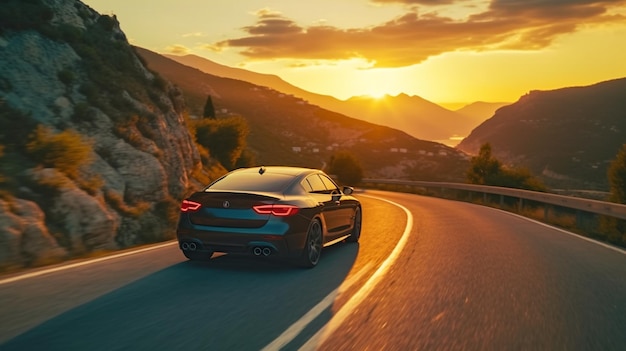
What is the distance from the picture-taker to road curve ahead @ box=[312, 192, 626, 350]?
5.30 metres

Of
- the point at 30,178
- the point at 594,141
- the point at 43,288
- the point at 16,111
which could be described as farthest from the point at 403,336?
the point at 594,141

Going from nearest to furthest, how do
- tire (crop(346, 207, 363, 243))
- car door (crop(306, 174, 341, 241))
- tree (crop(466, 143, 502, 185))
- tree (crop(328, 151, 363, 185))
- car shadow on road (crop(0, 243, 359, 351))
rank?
car shadow on road (crop(0, 243, 359, 351)) → car door (crop(306, 174, 341, 241)) → tire (crop(346, 207, 363, 243)) → tree (crop(466, 143, 502, 185)) → tree (crop(328, 151, 363, 185))

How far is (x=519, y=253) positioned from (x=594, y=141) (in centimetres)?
19382

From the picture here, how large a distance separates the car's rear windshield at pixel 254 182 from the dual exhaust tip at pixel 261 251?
0.88 meters

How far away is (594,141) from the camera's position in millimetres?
187625

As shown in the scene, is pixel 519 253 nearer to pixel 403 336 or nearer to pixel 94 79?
pixel 403 336

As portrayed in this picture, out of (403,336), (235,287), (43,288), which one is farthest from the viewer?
(235,287)

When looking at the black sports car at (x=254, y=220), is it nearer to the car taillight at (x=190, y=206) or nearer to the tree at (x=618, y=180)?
the car taillight at (x=190, y=206)

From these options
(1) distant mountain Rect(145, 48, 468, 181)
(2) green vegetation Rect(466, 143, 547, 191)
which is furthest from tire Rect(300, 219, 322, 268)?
(1) distant mountain Rect(145, 48, 468, 181)

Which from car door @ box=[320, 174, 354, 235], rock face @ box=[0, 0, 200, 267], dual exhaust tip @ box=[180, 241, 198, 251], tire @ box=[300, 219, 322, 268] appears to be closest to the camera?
dual exhaust tip @ box=[180, 241, 198, 251]

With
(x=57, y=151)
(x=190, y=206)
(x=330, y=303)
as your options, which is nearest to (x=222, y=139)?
(x=57, y=151)

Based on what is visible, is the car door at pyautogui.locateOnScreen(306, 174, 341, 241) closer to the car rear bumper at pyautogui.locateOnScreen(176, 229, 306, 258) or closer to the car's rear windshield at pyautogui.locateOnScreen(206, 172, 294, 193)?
the car's rear windshield at pyautogui.locateOnScreen(206, 172, 294, 193)

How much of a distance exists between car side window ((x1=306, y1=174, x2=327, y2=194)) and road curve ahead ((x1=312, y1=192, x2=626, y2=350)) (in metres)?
1.74

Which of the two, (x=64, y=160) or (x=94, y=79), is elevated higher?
(x=94, y=79)
